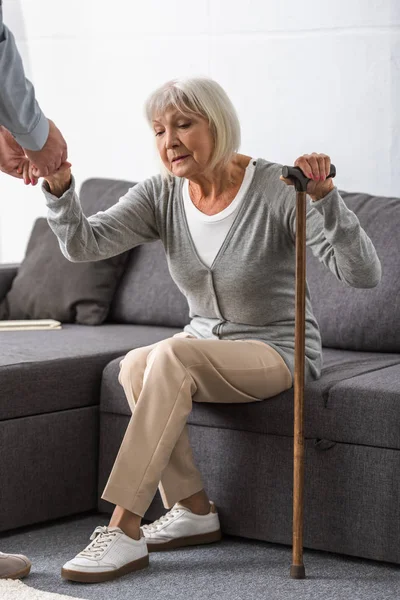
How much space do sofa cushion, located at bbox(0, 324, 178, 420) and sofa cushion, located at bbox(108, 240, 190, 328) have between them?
0.87 ft

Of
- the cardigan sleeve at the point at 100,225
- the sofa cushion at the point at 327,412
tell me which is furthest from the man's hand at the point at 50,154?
the sofa cushion at the point at 327,412

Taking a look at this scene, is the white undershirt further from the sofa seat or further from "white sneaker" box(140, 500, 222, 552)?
"white sneaker" box(140, 500, 222, 552)

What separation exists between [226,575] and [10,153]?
1.22 meters

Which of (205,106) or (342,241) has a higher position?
(205,106)

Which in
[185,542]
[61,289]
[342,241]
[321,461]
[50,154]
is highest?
[50,154]

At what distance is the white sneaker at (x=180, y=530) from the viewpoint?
114 inches

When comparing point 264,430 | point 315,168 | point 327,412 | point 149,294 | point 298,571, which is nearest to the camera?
point 315,168

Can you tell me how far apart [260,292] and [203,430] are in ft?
1.36

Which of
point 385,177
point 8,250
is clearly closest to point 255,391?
point 385,177

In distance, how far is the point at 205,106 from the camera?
2.86 m

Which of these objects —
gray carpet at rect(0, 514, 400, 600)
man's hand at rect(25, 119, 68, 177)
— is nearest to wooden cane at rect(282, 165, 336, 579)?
gray carpet at rect(0, 514, 400, 600)

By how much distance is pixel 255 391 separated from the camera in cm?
279

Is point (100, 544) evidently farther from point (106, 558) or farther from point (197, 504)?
point (197, 504)

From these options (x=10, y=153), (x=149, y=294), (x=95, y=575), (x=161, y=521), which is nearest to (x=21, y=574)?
(x=95, y=575)
